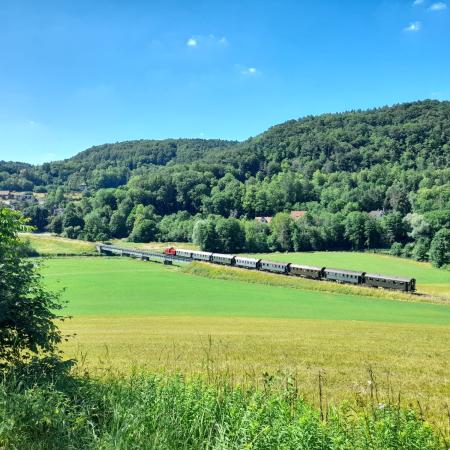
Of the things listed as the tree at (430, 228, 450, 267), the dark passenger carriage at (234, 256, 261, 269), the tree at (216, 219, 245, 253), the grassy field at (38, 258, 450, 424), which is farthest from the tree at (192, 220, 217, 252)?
the tree at (430, 228, 450, 267)

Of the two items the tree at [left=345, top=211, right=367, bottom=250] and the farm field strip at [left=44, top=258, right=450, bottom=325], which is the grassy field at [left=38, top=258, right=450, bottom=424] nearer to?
the farm field strip at [left=44, top=258, right=450, bottom=325]

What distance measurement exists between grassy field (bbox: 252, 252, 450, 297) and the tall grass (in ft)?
172

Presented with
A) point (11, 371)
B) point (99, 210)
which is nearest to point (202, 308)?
point (11, 371)

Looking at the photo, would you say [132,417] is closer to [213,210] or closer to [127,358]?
[127,358]

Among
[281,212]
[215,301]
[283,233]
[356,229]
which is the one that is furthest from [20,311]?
[281,212]

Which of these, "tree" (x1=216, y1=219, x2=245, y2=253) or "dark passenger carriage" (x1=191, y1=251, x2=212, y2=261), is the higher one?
"tree" (x1=216, y1=219, x2=245, y2=253)


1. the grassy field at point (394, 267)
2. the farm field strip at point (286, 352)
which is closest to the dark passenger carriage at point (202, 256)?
the grassy field at point (394, 267)

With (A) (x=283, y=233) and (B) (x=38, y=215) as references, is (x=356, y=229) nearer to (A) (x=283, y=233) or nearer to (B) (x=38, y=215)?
→ (A) (x=283, y=233)

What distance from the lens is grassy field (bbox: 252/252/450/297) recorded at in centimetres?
6130

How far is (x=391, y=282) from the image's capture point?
55188 millimetres

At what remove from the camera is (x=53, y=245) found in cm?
11325

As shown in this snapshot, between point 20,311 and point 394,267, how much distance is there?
82.8 m

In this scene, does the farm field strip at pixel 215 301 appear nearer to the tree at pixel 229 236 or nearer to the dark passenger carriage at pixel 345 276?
the dark passenger carriage at pixel 345 276

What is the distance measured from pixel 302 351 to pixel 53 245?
10629cm
